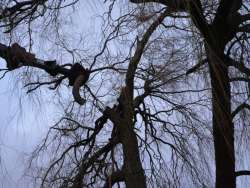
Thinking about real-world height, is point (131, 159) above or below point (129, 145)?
below

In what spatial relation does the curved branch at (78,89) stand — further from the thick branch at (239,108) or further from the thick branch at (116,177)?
the thick branch at (239,108)

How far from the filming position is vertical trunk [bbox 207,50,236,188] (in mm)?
2725

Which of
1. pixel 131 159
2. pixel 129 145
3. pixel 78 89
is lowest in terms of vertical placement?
pixel 131 159

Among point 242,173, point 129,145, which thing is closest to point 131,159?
point 129,145

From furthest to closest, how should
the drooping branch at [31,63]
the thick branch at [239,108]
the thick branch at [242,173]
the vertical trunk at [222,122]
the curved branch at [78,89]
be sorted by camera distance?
the thick branch at [242,173], the curved branch at [78,89], the drooping branch at [31,63], the thick branch at [239,108], the vertical trunk at [222,122]

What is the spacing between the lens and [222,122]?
3.18 m

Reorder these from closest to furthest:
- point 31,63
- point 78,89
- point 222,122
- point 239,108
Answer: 1. point 222,122
2. point 239,108
3. point 31,63
4. point 78,89

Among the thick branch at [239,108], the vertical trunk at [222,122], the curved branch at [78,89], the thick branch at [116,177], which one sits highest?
the curved branch at [78,89]

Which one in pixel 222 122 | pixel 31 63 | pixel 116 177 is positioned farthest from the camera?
pixel 116 177

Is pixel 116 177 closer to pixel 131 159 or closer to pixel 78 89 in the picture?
pixel 131 159

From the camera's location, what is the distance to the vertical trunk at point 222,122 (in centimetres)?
272

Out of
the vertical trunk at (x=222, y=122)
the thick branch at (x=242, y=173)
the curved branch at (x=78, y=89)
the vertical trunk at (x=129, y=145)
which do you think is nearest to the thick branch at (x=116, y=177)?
the vertical trunk at (x=129, y=145)

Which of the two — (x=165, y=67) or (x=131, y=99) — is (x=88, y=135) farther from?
(x=165, y=67)

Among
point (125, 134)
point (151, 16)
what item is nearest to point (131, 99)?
point (125, 134)
